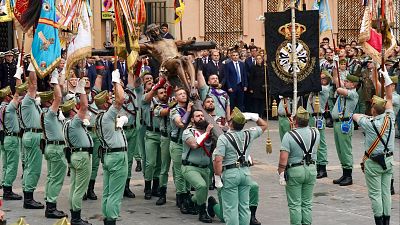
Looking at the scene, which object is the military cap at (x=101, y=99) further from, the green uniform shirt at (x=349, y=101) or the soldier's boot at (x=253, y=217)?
the green uniform shirt at (x=349, y=101)

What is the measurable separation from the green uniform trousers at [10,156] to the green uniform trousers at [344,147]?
6000 mm

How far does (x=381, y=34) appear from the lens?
17.1 m

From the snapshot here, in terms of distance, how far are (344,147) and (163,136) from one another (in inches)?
152

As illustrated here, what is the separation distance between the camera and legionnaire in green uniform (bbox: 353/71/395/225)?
49.0ft

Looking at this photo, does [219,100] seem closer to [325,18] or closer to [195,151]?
[195,151]

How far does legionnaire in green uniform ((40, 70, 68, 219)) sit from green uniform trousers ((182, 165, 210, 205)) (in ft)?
6.34

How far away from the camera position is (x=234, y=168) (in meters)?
14.1

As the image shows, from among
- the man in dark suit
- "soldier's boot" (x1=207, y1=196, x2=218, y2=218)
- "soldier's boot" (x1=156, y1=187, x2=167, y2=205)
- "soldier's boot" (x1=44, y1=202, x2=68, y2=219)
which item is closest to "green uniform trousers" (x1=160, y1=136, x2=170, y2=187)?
"soldier's boot" (x1=156, y1=187, x2=167, y2=205)

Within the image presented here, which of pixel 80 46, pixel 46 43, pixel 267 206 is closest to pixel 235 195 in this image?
pixel 267 206

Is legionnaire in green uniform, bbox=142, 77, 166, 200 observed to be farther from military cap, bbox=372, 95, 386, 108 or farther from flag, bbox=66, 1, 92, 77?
military cap, bbox=372, 95, 386, 108

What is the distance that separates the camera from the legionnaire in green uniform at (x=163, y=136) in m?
17.2

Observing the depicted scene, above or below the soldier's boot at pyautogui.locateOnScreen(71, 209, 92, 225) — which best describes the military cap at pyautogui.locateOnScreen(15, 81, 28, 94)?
above

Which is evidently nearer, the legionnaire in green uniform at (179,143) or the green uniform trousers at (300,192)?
the green uniform trousers at (300,192)

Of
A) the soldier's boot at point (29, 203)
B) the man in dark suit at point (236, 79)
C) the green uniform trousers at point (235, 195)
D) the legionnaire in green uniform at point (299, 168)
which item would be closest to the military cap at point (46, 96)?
the soldier's boot at point (29, 203)
